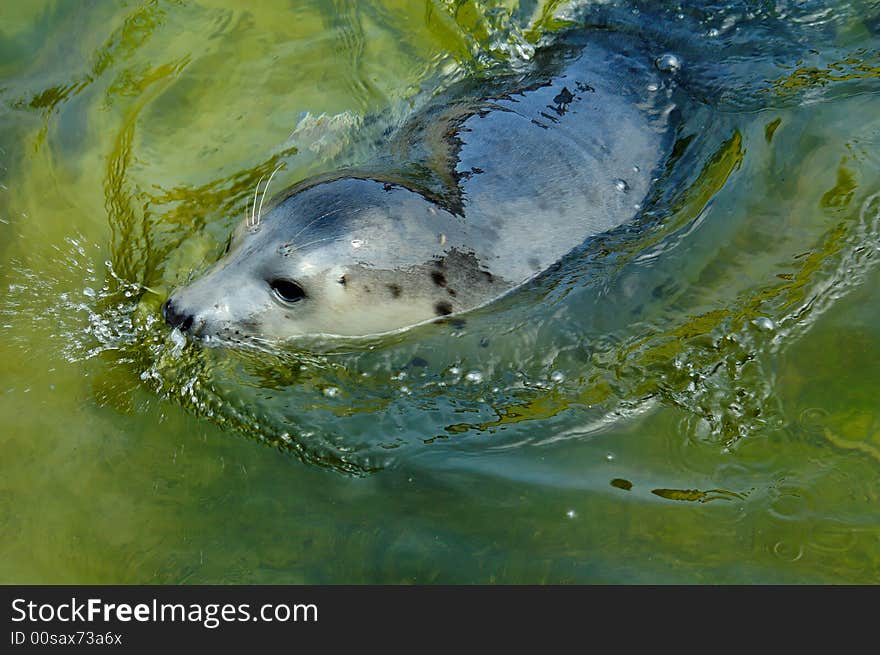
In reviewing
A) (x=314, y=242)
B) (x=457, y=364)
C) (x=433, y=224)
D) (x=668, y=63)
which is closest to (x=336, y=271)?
(x=314, y=242)

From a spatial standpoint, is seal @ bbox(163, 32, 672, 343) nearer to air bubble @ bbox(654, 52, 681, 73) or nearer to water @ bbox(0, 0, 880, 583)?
water @ bbox(0, 0, 880, 583)

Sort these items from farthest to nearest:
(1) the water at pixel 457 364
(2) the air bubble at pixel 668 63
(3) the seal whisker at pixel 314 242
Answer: (2) the air bubble at pixel 668 63 → (3) the seal whisker at pixel 314 242 → (1) the water at pixel 457 364

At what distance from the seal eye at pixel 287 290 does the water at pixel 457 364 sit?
288mm

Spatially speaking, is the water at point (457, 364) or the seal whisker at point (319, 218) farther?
the seal whisker at point (319, 218)

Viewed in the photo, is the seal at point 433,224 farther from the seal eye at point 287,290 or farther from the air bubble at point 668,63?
the air bubble at point 668,63

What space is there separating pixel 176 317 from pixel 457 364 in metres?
1.13

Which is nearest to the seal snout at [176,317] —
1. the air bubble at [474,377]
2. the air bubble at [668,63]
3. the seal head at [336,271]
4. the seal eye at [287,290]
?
the seal head at [336,271]

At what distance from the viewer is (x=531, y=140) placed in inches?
151

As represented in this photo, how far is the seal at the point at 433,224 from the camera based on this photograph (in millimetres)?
A: 3322

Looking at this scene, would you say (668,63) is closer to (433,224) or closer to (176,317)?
(433,224)

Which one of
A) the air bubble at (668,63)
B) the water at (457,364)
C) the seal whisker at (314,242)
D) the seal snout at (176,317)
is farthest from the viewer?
the air bubble at (668,63)

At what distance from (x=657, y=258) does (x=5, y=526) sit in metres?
2.73
